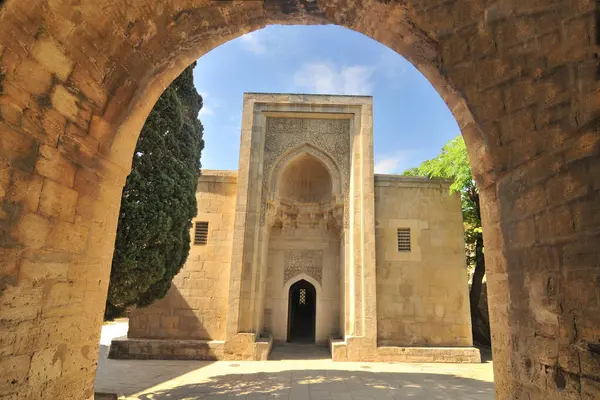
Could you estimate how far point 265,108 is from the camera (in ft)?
35.5

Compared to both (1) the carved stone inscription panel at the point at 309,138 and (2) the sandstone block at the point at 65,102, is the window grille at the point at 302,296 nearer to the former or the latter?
(1) the carved stone inscription panel at the point at 309,138

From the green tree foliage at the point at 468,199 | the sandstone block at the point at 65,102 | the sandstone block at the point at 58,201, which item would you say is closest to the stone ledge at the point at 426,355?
the green tree foliage at the point at 468,199

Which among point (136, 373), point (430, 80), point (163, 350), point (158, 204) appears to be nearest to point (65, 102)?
point (430, 80)

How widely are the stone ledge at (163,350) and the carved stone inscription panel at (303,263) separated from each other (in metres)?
3.10

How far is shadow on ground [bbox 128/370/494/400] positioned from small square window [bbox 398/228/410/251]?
351 centimetres

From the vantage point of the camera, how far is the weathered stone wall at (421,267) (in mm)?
9406

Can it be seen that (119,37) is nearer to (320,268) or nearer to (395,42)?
(395,42)

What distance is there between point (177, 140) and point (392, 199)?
21.5 ft

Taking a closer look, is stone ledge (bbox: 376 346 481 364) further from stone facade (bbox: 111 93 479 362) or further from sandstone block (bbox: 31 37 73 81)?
sandstone block (bbox: 31 37 73 81)

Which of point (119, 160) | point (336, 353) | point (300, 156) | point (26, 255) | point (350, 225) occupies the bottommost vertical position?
point (336, 353)

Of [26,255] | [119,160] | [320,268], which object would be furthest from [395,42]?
[320,268]

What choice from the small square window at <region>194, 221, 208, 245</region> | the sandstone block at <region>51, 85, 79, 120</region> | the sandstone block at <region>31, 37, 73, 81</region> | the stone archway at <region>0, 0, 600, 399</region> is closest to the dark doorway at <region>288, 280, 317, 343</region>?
the small square window at <region>194, 221, 208, 245</region>

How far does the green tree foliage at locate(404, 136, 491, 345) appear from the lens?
9898 mm

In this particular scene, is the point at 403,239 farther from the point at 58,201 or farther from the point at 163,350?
the point at 58,201
